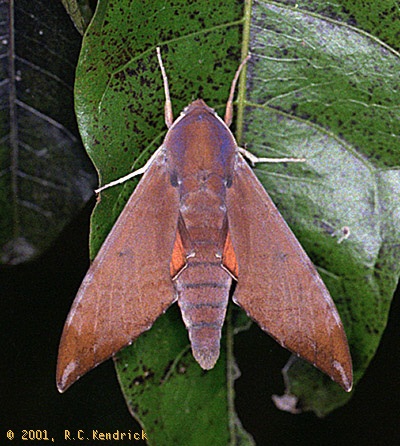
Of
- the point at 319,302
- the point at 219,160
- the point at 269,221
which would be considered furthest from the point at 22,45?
the point at 319,302

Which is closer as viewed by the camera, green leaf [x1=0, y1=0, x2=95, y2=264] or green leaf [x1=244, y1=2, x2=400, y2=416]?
green leaf [x1=244, y1=2, x2=400, y2=416]

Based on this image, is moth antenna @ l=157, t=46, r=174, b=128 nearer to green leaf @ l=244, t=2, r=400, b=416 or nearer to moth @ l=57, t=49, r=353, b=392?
moth @ l=57, t=49, r=353, b=392

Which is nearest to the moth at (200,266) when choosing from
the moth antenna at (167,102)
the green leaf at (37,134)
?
the moth antenna at (167,102)

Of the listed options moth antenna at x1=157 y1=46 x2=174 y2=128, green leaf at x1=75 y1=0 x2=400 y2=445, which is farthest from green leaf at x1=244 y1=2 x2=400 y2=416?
moth antenna at x1=157 y1=46 x2=174 y2=128

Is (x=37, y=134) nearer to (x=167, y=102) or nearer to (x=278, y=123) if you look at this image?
(x=167, y=102)

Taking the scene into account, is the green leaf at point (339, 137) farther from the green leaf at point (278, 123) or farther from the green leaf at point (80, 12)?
the green leaf at point (80, 12)

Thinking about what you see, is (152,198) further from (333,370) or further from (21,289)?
(21,289)

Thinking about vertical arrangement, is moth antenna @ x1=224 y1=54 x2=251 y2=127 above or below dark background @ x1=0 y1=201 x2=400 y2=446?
above
